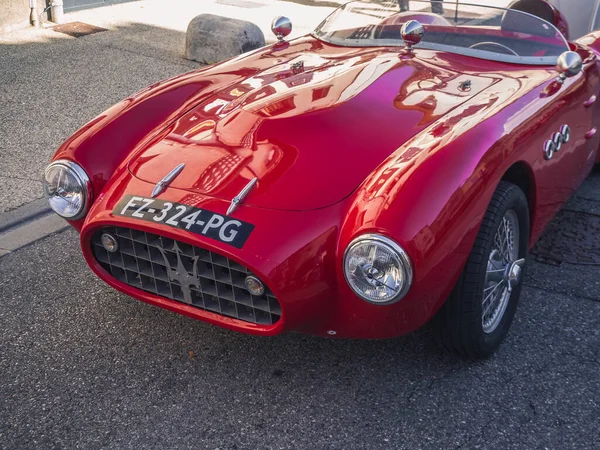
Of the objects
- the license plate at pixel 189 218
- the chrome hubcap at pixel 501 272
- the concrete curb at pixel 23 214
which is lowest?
the concrete curb at pixel 23 214

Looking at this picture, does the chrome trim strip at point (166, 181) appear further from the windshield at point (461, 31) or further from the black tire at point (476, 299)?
the windshield at point (461, 31)

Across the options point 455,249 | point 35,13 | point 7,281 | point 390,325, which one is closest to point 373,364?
point 390,325

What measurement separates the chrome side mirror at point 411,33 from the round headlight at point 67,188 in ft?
5.48

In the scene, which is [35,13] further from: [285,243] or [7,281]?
[285,243]

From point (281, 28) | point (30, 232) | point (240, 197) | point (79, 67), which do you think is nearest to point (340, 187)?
point (240, 197)

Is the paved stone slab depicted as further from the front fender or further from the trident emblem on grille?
the front fender

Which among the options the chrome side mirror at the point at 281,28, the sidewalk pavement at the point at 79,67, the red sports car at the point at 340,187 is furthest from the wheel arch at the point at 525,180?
the sidewalk pavement at the point at 79,67

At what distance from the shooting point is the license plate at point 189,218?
8.18 ft

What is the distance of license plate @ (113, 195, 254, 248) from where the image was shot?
249 cm

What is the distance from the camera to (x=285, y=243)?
2486 mm

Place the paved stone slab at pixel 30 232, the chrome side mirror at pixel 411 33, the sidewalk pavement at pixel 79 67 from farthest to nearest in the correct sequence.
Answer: the sidewalk pavement at pixel 79 67 < the paved stone slab at pixel 30 232 < the chrome side mirror at pixel 411 33

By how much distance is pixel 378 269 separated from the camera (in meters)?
2.40

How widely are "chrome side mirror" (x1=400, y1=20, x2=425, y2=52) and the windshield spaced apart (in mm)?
76

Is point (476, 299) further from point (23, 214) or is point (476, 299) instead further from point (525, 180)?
point (23, 214)
